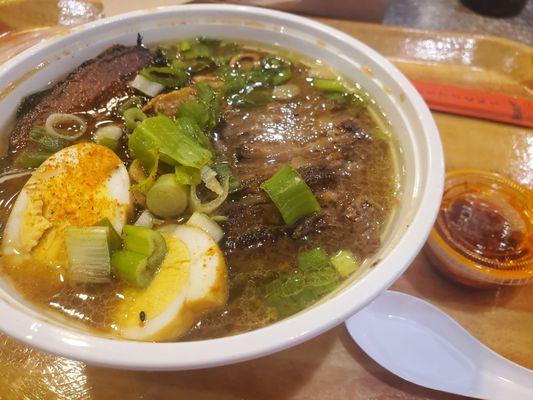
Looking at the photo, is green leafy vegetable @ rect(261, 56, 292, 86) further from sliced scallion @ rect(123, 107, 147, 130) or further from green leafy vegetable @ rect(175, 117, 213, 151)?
sliced scallion @ rect(123, 107, 147, 130)

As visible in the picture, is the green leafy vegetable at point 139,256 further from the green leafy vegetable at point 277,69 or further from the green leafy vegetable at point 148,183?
the green leafy vegetable at point 277,69

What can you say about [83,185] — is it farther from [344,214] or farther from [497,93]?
[497,93]

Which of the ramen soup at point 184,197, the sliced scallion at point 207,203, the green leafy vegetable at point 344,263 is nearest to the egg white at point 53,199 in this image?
the ramen soup at point 184,197

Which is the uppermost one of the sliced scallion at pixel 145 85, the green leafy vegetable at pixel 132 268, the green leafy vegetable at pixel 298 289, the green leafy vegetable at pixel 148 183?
the sliced scallion at pixel 145 85

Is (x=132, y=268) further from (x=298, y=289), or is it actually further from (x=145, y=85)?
Answer: (x=145, y=85)

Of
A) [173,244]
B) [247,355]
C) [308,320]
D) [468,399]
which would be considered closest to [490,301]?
[468,399]

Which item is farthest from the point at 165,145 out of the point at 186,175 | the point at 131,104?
the point at 131,104
